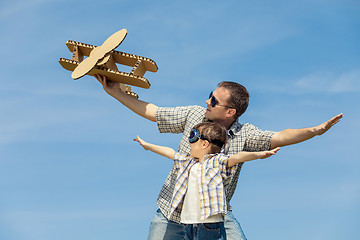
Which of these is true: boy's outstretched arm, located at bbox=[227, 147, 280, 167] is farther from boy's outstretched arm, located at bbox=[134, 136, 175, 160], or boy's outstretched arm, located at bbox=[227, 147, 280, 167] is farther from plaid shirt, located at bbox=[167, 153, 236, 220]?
boy's outstretched arm, located at bbox=[134, 136, 175, 160]

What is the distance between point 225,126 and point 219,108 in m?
0.20

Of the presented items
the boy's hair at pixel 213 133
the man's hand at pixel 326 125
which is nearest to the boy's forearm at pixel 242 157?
the boy's hair at pixel 213 133

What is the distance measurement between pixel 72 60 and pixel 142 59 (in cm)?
78

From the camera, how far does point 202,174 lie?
4164 mm

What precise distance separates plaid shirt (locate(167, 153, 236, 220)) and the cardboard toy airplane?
1222 millimetres

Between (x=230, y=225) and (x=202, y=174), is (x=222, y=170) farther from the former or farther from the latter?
(x=230, y=225)

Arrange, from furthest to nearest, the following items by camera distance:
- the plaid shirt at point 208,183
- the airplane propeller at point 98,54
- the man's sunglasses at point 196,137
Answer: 1. the airplane propeller at point 98,54
2. the man's sunglasses at point 196,137
3. the plaid shirt at point 208,183

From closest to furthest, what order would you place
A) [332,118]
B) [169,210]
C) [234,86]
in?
1. [332,118]
2. [169,210]
3. [234,86]

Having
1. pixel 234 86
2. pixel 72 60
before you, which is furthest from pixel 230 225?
pixel 72 60

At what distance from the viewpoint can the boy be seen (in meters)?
4.02

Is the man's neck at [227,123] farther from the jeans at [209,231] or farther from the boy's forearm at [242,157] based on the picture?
the jeans at [209,231]

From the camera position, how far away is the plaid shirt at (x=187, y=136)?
4473 millimetres

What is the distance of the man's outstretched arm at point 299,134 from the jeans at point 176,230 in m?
0.86

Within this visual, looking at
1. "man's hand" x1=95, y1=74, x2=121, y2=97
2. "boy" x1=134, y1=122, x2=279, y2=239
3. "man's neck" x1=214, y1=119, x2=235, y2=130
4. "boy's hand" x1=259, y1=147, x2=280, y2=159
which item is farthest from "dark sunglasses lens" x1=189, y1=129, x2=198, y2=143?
"man's hand" x1=95, y1=74, x2=121, y2=97
